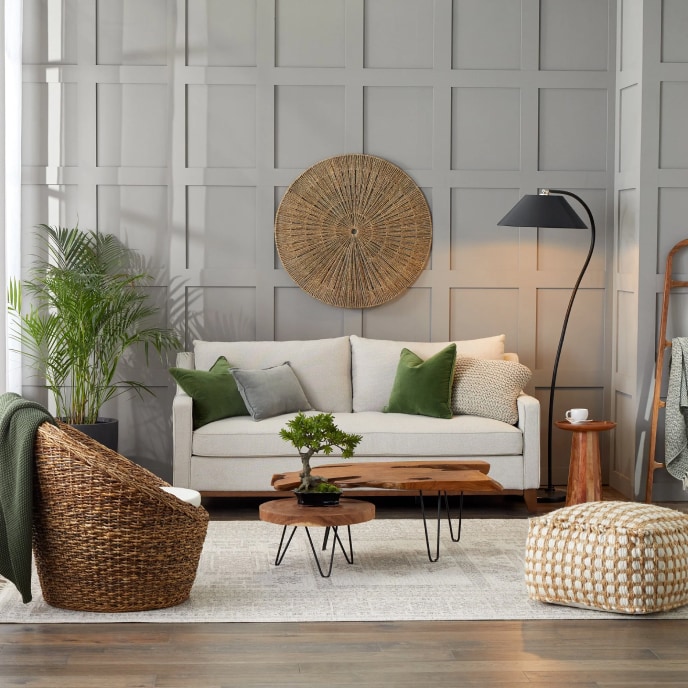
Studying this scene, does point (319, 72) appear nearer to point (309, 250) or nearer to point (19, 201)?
point (309, 250)

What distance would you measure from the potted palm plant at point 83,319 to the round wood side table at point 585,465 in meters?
2.31

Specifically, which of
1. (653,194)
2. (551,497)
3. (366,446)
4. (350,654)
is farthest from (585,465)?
(350,654)

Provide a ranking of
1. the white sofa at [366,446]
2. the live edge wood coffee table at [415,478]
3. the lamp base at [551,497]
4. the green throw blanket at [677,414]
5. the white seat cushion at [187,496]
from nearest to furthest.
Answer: the white seat cushion at [187,496]
the live edge wood coffee table at [415,478]
the white sofa at [366,446]
the green throw blanket at [677,414]
the lamp base at [551,497]

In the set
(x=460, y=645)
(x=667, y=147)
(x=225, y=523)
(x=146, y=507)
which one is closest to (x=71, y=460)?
(x=146, y=507)

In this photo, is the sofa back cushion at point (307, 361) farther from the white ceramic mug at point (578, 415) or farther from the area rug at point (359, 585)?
the white ceramic mug at point (578, 415)

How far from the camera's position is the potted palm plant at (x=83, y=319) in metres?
5.82

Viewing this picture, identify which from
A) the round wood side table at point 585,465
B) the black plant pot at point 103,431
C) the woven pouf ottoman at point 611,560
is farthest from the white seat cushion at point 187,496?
the round wood side table at point 585,465

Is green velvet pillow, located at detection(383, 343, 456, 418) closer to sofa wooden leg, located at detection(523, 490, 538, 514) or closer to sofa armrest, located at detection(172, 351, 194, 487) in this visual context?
sofa wooden leg, located at detection(523, 490, 538, 514)

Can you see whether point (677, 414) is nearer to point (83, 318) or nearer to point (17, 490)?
point (83, 318)

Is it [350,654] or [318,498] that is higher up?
[318,498]

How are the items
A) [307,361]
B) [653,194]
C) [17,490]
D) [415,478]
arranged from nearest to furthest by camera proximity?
[17,490], [415,478], [653,194], [307,361]

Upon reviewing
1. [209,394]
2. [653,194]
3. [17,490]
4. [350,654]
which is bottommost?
[350,654]

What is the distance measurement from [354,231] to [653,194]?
1.70 metres

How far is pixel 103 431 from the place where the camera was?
19.2 feet
